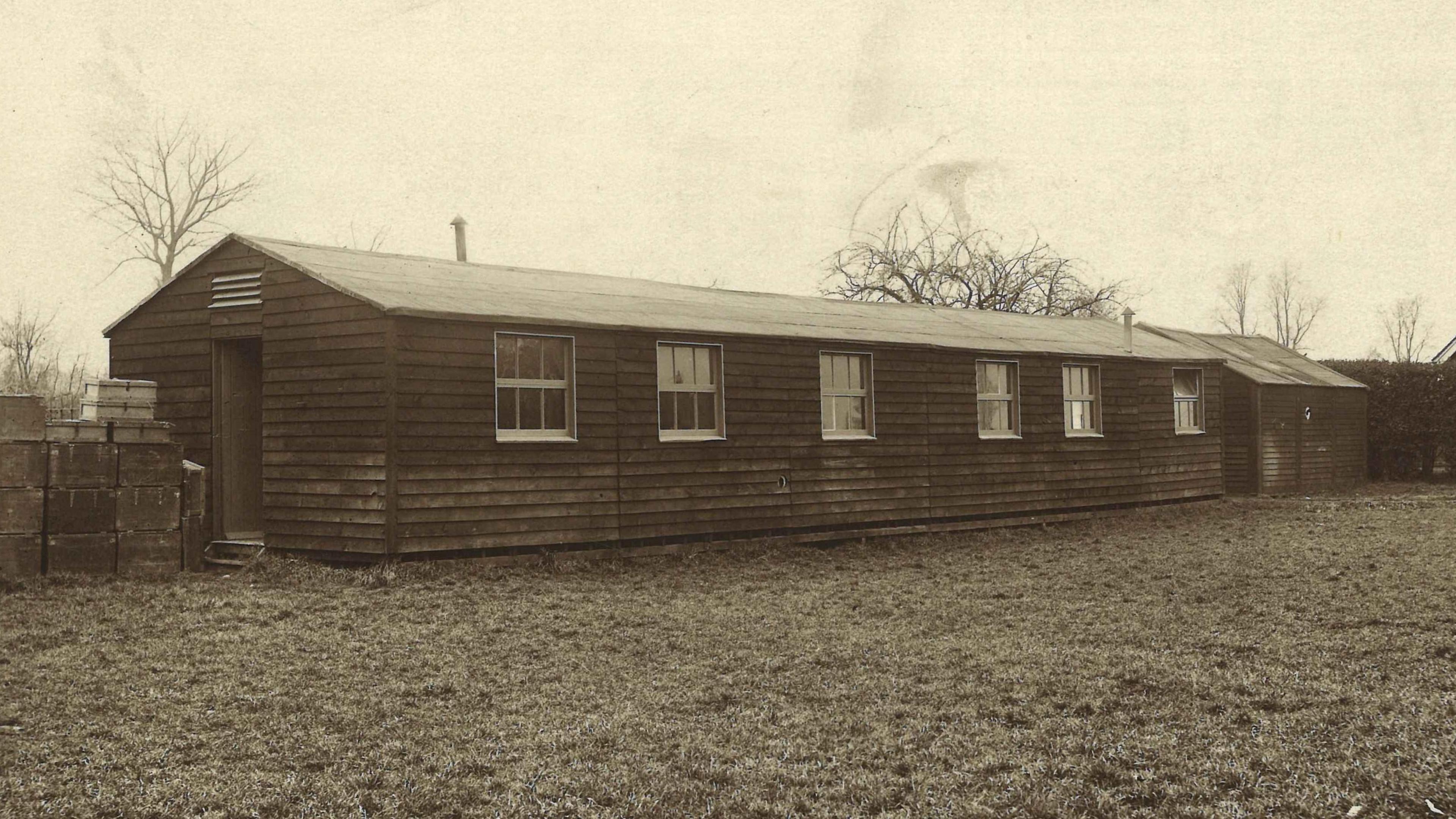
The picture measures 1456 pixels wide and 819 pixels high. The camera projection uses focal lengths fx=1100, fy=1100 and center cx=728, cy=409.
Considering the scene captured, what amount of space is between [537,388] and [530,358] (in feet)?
1.19

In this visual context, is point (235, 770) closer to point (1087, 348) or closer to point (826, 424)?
point (826, 424)

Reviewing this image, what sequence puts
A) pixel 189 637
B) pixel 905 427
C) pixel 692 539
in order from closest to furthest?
pixel 189 637 → pixel 692 539 → pixel 905 427

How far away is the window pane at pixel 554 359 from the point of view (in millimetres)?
13289

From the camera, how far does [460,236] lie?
17.9 m

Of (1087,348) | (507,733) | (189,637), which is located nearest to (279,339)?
(189,637)

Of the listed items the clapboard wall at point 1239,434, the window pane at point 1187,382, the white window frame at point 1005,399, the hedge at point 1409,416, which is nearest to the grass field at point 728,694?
the white window frame at point 1005,399

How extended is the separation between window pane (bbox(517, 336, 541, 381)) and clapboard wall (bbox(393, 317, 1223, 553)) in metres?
0.18

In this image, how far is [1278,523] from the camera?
18.5 m

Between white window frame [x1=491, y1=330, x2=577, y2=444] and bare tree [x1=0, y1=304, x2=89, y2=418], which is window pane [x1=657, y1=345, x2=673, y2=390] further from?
bare tree [x1=0, y1=304, x2=89, y2=418]

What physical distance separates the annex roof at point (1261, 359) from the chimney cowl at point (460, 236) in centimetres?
1561

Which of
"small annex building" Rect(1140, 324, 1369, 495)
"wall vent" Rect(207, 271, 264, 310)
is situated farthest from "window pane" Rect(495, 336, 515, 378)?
"small annex building" Rect(1140, 324, 1369, 495)

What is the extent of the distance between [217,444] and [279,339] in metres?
1.82

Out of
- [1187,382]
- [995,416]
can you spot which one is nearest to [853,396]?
[995,416]

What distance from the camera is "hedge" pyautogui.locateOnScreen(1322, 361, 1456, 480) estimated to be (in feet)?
94.5
